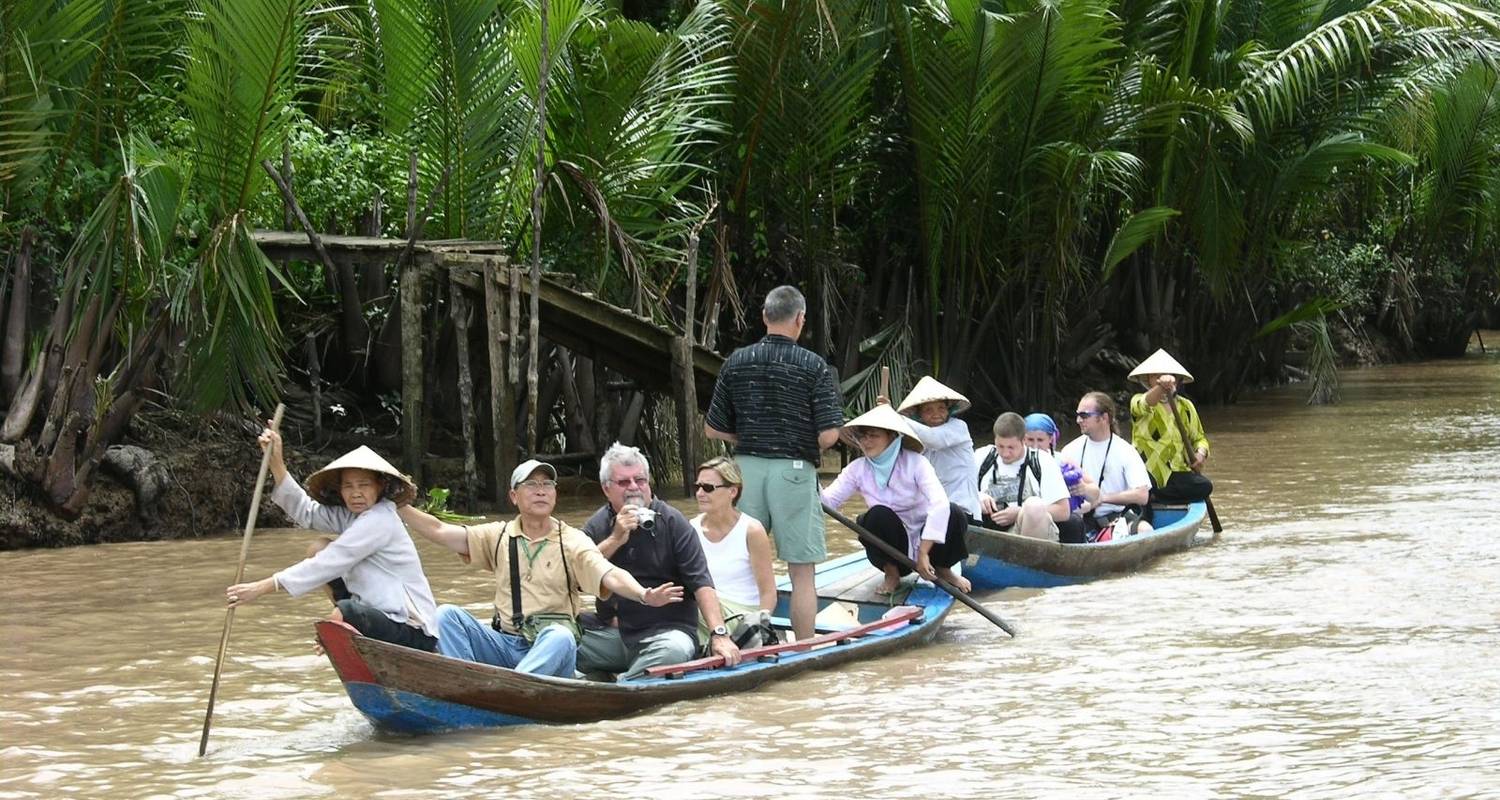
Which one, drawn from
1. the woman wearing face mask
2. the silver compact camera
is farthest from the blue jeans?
the woman wearing face mask

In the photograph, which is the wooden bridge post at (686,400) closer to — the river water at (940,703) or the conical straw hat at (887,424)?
the river water at (940,703)

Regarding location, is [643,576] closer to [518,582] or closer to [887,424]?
[518,582]

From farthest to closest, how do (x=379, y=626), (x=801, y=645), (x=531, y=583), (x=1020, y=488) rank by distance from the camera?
(x=1020, y=488), (x=801, y=645), (x=531, y=583), (x=379, y=626)

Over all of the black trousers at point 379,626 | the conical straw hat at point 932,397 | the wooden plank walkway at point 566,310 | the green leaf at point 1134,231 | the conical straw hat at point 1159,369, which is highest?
the green leaf at point 1134,231

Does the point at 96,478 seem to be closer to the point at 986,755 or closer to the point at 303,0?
the point at 303,0

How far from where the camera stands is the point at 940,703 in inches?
308

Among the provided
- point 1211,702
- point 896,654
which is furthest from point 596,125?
point 1211,702

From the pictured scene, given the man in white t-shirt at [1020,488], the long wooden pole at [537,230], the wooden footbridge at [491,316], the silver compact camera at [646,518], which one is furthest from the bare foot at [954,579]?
the wooden footbridge at [491,316]

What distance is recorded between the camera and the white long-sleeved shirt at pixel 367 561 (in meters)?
6.79

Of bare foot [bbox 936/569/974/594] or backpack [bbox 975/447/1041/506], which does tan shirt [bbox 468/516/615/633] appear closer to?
bare foot [bbox 936/569/974/594]

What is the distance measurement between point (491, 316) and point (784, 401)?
19.0 feet

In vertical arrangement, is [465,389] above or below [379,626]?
above

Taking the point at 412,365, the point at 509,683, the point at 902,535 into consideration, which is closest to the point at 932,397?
the point at 902,535

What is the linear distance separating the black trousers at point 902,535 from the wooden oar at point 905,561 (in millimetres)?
51
